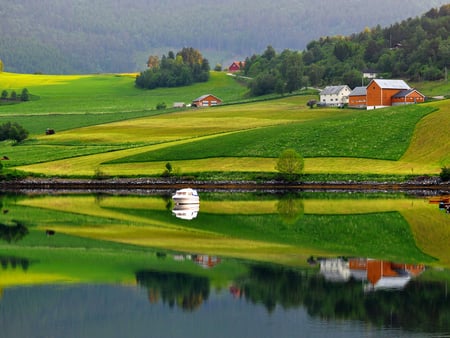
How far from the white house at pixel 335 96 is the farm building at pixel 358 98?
492 cm

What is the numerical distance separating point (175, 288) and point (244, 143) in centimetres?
7001

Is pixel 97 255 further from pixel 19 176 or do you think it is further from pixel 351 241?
pixel 19 176

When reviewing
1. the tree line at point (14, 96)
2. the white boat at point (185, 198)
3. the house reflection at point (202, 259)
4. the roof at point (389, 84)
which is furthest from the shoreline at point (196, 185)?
the tree line at point (14, 96)

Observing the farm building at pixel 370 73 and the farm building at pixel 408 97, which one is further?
the farm building at pixel 370 73

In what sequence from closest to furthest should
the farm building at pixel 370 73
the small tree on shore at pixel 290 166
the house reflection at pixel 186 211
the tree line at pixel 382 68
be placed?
the house reflection at pixel 186 211
the small tree on shore at pixel 290 166
the tree line at pixel 382 68
the farm building at pixel 370 73

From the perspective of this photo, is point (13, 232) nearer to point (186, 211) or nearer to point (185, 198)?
point (186, 211)

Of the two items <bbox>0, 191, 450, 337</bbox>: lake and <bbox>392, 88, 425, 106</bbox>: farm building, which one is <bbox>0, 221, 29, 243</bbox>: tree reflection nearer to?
<bbox>0, 191, 450, 337</bbox>: lake

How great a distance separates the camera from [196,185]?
9969 centimetres

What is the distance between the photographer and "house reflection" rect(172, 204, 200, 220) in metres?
74.2

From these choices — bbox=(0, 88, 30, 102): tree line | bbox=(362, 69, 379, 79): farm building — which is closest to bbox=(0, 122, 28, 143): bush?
bbox=(0, 88, 30, 102): tree line

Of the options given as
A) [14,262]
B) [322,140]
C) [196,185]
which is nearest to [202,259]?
[14,262]

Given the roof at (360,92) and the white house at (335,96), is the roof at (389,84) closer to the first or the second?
the roof at (360,92)

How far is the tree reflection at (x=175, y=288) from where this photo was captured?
41.8 m

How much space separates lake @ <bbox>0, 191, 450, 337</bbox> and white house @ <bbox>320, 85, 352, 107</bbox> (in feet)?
258
